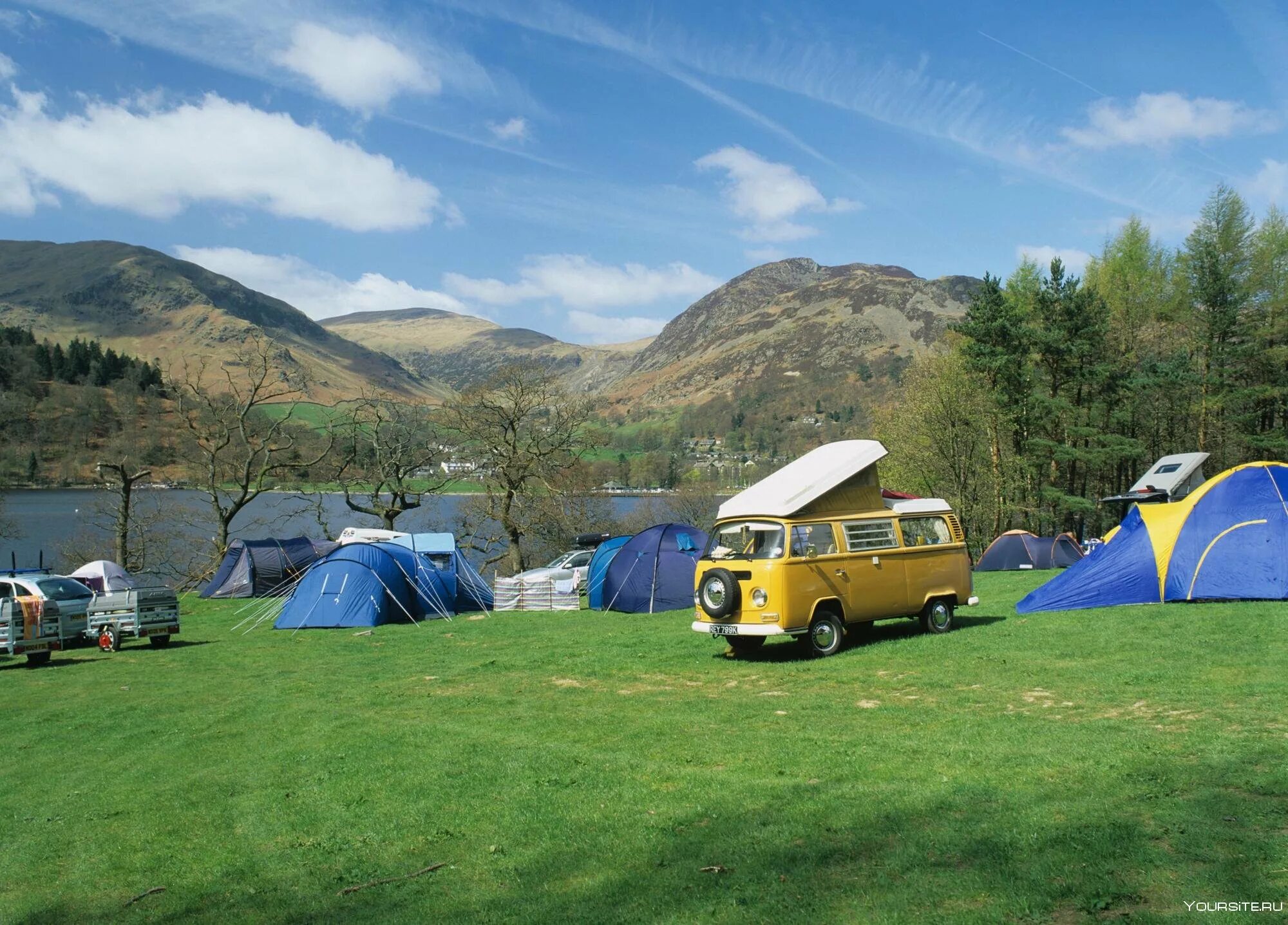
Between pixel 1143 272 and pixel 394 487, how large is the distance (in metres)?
38.4

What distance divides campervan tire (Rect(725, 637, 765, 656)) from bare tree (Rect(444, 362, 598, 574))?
23.0 metres

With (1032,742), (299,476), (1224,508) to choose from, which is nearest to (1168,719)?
(1032,742)

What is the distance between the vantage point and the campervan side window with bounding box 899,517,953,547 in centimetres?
1554

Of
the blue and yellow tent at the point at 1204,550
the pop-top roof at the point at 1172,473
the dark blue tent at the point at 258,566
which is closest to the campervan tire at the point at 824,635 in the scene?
the blue and yellow tent at the point at 1204,550

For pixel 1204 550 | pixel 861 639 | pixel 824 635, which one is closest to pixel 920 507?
pixel 861 639

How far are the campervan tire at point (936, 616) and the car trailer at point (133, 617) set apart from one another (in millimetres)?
16585

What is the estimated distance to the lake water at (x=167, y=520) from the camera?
1654 inches

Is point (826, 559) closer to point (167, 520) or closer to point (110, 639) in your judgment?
point (110, 639)

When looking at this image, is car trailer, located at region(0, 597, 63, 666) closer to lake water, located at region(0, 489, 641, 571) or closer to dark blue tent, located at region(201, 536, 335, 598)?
dark blue tent, located at region(201, 536, 335, 598)

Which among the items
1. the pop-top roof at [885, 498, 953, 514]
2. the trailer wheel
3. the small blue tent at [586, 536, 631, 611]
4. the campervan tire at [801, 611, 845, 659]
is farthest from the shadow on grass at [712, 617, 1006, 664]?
the trailer wheel

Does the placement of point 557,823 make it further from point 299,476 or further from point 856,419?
point 856,419

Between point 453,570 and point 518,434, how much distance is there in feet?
36.7

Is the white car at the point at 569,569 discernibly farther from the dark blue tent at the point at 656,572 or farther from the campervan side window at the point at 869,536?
the campervan side window at the point at 869,536

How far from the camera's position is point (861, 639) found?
15.8 meters
